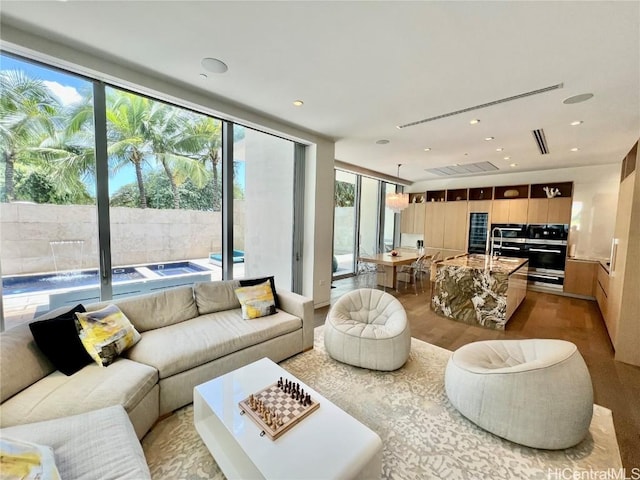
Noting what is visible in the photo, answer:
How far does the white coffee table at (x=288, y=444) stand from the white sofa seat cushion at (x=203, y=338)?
1.28 ft

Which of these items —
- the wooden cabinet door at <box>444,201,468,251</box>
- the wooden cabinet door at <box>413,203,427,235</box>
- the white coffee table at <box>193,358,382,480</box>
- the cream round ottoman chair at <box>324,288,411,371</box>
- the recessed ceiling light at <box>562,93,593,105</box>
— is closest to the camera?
the white coffee table at <box>193,358,382,480</box>

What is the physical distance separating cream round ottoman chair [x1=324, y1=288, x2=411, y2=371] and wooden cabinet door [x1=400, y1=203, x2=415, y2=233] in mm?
5547

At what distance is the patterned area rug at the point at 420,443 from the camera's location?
1.63 metres

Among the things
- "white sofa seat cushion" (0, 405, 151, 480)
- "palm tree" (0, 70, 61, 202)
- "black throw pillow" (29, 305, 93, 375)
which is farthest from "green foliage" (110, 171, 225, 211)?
"white sofa seat cushion" (0, 405, 151, 480)

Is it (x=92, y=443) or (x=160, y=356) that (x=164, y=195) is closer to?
(x=160, y=356)

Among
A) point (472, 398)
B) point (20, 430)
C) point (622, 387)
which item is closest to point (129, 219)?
point (20, 430)

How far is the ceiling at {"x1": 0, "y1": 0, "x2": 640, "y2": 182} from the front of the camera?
1.77 m

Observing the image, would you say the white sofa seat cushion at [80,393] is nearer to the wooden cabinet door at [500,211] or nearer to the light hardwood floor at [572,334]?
the light hardwood floor at [572,334]

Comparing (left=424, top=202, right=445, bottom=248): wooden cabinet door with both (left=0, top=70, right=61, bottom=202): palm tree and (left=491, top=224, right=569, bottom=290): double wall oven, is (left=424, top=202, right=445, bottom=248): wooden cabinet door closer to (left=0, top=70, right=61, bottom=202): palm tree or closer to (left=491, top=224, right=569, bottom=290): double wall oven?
(left=491, top=224, right=569, bottom=290): double wall oven

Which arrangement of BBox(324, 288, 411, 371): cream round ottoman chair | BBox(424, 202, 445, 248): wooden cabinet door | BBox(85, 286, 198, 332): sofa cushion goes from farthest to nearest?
BBox(424, 202, 445, 248): wooden cabinet door, BBox(324, 288, 411, 371): cream round ottoman chair, BBox(85, 286, 198, 332): sofa cushion

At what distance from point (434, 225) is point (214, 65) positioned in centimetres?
677

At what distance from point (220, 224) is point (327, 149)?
215 centimetres

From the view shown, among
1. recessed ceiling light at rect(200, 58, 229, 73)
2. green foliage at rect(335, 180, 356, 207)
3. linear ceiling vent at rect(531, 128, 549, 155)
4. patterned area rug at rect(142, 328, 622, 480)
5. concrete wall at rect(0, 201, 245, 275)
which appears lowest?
patterned area rug at rect(142, 328, 622, 480)

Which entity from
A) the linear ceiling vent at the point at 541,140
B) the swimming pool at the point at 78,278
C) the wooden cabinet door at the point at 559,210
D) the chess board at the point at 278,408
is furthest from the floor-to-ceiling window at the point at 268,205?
the wooden cabinet door at the point at 559,210
